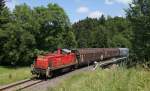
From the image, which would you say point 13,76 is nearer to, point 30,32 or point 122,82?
point 122,82

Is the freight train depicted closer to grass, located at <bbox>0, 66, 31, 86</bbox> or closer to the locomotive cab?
the locomotive cab

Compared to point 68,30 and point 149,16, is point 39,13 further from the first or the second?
point 149,16

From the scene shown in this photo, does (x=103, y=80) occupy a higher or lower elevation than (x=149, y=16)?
lower

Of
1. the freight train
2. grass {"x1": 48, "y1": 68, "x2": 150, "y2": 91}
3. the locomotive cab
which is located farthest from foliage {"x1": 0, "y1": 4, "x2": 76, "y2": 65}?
grass {"x1": 48, "y1": 68, "x2": 150, "y2": 91}

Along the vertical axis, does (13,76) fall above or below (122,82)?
below

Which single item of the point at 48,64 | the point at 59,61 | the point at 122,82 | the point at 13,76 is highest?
the point at 122,82

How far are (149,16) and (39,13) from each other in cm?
5633

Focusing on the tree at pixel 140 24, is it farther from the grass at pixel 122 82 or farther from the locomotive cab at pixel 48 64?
the grass at pixel 122 82

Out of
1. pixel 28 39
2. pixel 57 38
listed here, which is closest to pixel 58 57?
pixel 28 39

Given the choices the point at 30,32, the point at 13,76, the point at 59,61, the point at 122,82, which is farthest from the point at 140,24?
the point at 30,32

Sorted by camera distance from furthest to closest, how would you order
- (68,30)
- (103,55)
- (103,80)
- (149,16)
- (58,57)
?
(68,30) < (103,55) < (58,57) < (149,16) < (103,80)

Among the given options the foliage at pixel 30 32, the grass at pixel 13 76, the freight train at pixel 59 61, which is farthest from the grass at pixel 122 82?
the foliage at pixel 30 32

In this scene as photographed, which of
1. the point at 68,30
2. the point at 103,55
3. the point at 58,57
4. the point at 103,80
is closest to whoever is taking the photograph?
the point at 103,80

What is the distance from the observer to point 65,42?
97938 mm
